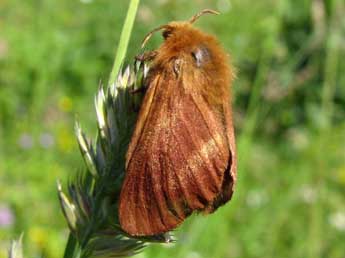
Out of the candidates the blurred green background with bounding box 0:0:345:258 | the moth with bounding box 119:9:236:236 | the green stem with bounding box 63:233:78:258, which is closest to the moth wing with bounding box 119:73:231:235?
the moth with bounding box 119:9:236:236

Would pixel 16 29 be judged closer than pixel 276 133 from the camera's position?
Yes

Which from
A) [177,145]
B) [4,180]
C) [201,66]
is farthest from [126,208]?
[4,180]

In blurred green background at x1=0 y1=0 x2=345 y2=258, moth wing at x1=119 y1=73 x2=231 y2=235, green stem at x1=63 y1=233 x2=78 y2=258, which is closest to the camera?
moth wing at x1=119 y1=73 x2=231 y2=235

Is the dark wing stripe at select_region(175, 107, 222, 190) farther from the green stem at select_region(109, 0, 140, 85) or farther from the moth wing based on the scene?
the green stem at select_region(109, 0, 140, 85)

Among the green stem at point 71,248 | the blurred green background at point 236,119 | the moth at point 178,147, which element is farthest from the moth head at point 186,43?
the blurred green background at point 236,119

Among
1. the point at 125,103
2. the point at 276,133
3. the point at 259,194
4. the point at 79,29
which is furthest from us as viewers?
the point at 276,133

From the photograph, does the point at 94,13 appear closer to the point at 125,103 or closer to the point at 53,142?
the point at 53,142

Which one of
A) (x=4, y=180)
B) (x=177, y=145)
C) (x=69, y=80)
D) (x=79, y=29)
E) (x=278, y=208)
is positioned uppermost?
(x=79, y=29)
